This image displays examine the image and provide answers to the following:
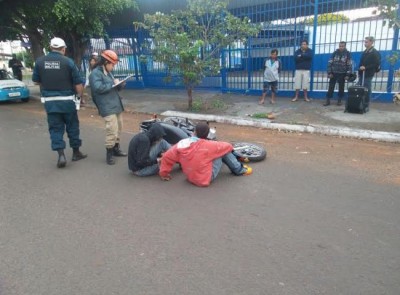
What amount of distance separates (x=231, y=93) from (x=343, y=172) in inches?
287

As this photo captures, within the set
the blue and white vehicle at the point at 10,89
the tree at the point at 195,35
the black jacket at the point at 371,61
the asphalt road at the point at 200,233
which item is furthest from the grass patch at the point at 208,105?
the blue and white vehicle at the point at 10,89

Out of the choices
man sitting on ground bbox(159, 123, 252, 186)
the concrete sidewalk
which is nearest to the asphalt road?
man sitting on ground bbox(159, 123, 252, 186)

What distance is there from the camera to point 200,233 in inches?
138

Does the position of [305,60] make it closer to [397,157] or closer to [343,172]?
[397,157]

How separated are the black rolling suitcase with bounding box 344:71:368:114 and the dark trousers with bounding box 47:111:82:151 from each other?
240 inches

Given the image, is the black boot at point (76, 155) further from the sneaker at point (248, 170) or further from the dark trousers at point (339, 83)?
the dark trousers at point (339, 83)

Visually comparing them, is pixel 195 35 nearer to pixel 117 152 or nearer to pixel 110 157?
pixel 117 152

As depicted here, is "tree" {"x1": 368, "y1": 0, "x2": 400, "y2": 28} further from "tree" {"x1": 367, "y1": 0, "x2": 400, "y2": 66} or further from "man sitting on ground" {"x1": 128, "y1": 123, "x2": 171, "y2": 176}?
"man sitting on ground" {"x1": 128, "y1": 123, "x2": 171, "y2": 176}

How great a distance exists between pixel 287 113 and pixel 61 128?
17.9 ft

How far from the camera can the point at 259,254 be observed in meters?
3.12

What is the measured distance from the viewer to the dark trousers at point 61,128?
555 centimetres

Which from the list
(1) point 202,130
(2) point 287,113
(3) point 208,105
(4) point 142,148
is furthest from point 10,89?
(1) point 202,130

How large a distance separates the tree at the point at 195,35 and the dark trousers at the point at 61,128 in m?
3.97

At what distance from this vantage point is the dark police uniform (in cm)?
534
